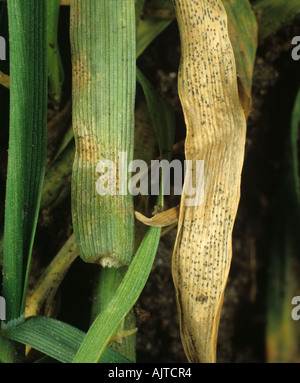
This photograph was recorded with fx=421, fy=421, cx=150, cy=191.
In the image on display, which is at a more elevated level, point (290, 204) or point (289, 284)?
point (290, 204)

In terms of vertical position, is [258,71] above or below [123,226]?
above

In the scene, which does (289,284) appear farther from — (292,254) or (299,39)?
(299,39)

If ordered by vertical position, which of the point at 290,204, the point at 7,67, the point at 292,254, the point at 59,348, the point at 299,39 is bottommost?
the point at 59,348

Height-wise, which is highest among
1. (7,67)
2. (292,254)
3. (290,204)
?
(7,67)
